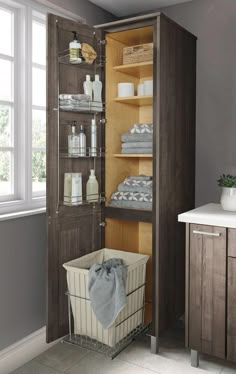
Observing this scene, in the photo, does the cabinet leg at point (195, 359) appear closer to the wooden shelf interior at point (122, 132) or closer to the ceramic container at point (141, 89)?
the wooden shelf interior at point (122, 132)

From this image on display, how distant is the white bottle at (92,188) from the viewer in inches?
104

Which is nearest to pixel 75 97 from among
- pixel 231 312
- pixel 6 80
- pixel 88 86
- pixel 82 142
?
pixel 88 86

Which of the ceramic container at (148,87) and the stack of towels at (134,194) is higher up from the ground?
the ceramic container at (148,87)

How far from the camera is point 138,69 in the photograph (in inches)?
110

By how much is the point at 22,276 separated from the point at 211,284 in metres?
1.17

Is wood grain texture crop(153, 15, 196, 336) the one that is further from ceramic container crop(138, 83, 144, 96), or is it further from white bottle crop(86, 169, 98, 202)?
white bottle crop(86, 169, 98, 202)

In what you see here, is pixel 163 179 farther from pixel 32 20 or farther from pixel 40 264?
pixel 32 20

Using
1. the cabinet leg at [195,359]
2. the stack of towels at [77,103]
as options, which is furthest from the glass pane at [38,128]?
the cabinet leg at [195,359]

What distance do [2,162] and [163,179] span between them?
1.01m

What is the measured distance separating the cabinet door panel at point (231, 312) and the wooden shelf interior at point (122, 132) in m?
0.69

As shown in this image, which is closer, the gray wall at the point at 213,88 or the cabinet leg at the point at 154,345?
the cabinet leg at the point at 154,345

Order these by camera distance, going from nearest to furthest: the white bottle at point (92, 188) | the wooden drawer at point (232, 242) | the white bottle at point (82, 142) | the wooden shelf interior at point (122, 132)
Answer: the wooden drawer at point (232, 242)
the white bottle at point (82, 142)
the white bottle at point (92, 188)
the wooden shelf interior at point (122, 132)

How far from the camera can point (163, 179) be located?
2.49 meters

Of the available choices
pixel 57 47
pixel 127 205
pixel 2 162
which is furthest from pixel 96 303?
pixel 57 47
